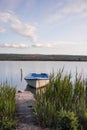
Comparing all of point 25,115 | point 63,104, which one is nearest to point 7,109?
point 25,115

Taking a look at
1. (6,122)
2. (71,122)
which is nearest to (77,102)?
(71,122)

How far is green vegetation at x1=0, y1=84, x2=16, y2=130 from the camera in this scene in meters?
6.89

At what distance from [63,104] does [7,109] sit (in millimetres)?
1576

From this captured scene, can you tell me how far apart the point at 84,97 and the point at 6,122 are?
2659 mm

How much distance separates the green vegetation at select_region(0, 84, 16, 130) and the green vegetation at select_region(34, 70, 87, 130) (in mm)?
638

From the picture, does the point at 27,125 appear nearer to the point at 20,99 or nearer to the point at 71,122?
the point at 71,122

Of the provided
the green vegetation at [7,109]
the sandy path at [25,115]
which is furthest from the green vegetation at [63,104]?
the green vegetation at [7,109]

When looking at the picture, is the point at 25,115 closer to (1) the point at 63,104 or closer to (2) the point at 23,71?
(1) the point at 63,104

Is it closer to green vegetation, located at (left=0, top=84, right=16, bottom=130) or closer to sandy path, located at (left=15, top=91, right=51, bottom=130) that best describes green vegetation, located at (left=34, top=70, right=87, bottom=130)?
sandy path, located at (left=15, top=91, right=51, bottom=130)

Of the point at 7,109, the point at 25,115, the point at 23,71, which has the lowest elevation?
the point at 23,71

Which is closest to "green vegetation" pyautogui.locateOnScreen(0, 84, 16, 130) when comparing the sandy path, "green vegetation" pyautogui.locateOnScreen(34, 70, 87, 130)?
the sandy path

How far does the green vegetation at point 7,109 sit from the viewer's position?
6.89 metres

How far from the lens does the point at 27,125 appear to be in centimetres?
719

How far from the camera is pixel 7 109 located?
7320 mm
